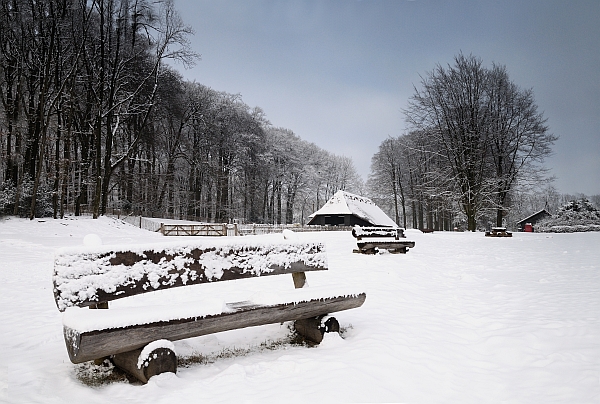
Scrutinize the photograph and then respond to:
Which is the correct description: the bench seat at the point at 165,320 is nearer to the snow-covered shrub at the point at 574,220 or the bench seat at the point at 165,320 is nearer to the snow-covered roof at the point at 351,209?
the snow-covered roof at the point at 351,209

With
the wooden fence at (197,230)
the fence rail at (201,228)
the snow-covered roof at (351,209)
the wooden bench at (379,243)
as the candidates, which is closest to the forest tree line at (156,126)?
the fence rail at (201,228)

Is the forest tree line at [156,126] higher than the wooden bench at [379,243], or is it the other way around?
the forest tree line at [156,126]

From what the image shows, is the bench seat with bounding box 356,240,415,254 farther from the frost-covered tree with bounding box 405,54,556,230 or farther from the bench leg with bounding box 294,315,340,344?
the frost-covered tree with bounding box 405,54,556,230

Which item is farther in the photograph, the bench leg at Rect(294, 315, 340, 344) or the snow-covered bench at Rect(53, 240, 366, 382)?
the bench leg at Rect(294, 315, 340, 344)

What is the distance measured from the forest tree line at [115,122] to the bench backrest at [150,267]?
58.9 feet

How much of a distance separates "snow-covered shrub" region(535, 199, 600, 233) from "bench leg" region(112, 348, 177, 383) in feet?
109

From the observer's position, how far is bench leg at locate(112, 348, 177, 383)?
2783 mm

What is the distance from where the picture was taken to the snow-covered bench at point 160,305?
264cm

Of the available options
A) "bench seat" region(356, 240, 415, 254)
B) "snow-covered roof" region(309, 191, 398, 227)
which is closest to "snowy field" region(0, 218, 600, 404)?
"bench seat" region(356, 240, 415, 254)

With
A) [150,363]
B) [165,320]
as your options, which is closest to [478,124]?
[165,320]

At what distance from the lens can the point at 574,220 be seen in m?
30.4

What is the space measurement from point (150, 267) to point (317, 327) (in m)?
1.76

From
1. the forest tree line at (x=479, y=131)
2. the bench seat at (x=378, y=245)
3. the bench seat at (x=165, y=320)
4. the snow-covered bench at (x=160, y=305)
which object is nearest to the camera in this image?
the bench seat at (x=165, y=320)

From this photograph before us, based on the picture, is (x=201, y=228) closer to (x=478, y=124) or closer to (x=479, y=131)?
(x=479, y=131)
